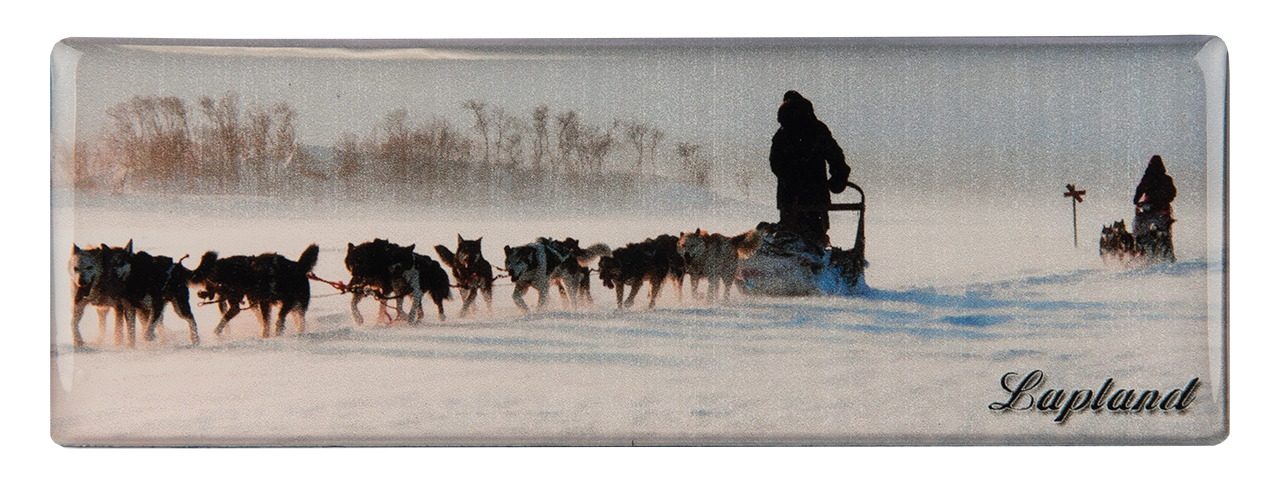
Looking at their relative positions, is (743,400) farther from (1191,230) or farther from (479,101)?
(1191,230)

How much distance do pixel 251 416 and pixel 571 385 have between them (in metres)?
1.18

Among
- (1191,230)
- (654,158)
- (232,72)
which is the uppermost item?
(232,72)

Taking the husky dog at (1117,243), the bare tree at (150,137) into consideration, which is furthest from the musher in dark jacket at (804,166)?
the bare tree at (150,137)

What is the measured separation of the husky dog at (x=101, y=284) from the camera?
3.67 m

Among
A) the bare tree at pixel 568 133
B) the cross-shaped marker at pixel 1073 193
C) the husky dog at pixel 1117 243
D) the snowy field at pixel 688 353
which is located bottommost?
the snowy field at pixel 688 353

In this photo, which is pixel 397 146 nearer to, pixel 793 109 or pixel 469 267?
pixel 469 267

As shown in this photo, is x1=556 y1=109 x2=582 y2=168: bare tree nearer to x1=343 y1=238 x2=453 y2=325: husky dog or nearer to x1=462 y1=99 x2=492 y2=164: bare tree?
x1=462 y1=99 x2=492 y2=164: bare tree

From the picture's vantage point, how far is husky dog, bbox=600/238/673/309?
3.70m

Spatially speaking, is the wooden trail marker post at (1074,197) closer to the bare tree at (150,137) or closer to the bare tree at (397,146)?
the bare tree at (397,146)

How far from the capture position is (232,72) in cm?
368

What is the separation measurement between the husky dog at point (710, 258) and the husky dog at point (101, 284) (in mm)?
2043

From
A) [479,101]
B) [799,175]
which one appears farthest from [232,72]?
[799,175]

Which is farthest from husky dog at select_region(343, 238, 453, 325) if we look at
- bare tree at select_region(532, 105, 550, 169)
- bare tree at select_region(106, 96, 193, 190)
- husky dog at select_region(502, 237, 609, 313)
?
bare tree at select_region(106, 96, 193, 190)

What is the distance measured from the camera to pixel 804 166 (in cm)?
372
